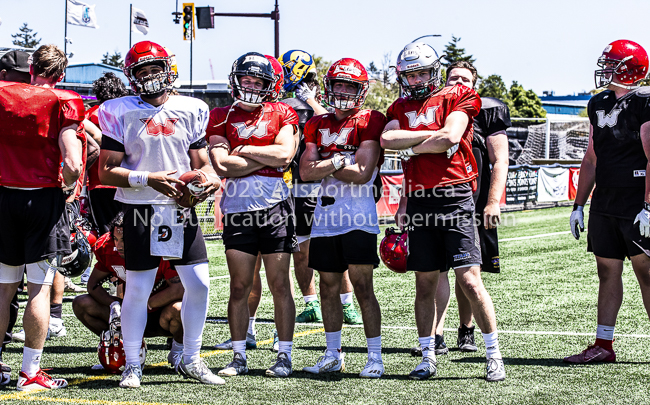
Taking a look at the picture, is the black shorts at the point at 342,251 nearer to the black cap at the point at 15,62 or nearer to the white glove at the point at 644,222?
the white glove at the point at 644,222

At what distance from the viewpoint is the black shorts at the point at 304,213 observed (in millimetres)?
6899

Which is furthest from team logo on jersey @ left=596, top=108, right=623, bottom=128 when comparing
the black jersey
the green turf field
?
the green turf field

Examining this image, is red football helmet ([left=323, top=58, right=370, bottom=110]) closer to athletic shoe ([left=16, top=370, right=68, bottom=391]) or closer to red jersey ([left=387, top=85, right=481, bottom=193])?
red jersey ([left=387, top=85, right=481, bottom=193])

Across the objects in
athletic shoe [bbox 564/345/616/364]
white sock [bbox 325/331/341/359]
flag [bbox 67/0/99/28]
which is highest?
flag [bbox 67/0/99/28]

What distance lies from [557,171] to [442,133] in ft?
67.0

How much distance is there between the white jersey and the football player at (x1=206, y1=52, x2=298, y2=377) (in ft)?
1.44

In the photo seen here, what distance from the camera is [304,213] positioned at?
6.93m

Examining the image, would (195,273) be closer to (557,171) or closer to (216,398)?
(216,398)

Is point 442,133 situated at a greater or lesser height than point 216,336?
greater

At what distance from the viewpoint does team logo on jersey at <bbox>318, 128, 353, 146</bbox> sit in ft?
16.8

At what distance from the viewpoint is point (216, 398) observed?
172 inches

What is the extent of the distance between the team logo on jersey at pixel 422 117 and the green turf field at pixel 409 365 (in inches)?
69.3

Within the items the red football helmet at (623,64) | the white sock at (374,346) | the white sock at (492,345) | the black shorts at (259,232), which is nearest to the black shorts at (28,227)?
the black shorts at (259,232)

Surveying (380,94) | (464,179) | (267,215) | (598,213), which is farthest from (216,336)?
(380,94)
